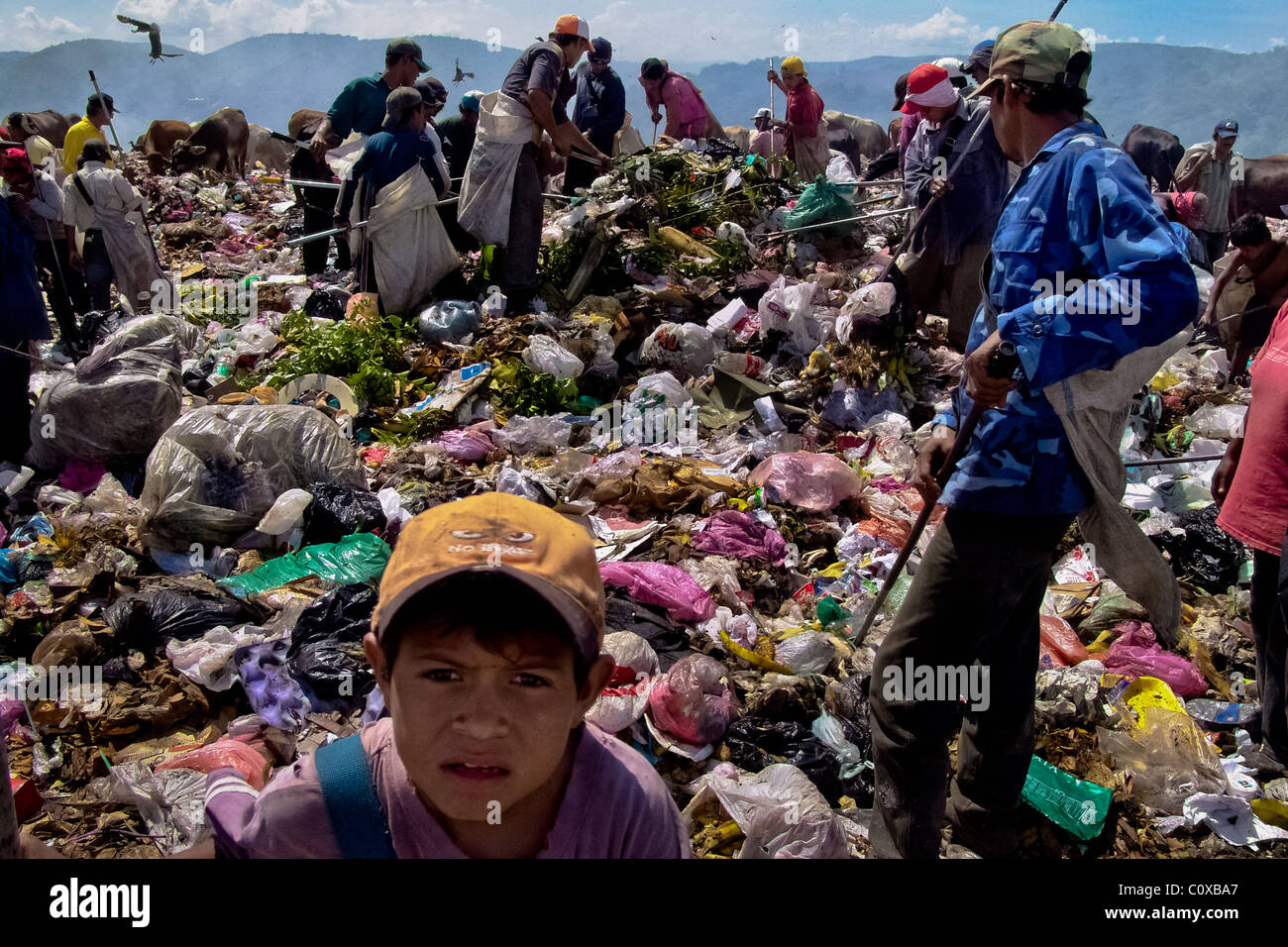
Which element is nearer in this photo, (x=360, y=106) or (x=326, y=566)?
(x=326, y=566)

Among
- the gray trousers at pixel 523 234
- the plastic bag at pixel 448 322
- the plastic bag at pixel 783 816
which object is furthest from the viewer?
the gray trousers at pixel 523 234

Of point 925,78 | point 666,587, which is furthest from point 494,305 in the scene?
point 666,587

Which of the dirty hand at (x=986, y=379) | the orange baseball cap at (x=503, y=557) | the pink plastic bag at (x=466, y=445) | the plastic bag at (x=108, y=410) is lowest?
the pink plastic bag at (x=466, y=445)

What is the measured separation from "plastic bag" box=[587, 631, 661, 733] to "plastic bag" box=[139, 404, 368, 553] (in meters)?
2.12

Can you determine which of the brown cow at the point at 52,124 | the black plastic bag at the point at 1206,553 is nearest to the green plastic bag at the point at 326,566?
the black plastic bag at the point at 1206,553

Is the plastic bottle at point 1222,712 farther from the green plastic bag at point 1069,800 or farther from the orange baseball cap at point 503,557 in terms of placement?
the orange baseball cap at point 503,557

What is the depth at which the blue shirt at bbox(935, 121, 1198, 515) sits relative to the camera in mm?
1912

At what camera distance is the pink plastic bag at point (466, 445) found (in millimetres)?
5520

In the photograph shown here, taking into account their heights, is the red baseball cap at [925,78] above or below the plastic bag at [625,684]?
above

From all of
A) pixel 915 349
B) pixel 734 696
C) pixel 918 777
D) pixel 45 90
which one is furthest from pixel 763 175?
pixel 45 90

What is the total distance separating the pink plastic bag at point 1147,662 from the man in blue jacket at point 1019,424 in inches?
60.7

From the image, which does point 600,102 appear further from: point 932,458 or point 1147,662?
point 932,458

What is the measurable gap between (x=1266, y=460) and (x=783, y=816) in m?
1.93

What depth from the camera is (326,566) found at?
14.0 feet
